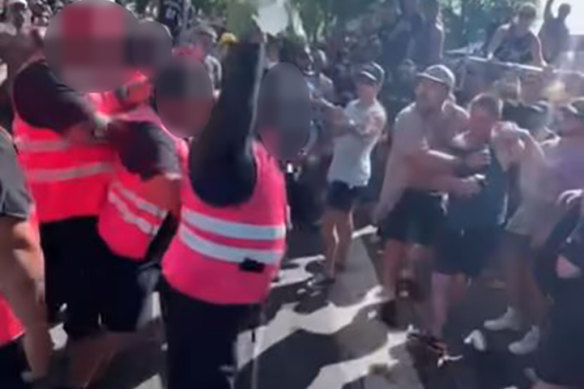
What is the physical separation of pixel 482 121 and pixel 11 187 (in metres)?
3.07

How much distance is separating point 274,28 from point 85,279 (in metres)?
1.56

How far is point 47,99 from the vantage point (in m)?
3.25

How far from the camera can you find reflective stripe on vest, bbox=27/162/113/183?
11.4 feet

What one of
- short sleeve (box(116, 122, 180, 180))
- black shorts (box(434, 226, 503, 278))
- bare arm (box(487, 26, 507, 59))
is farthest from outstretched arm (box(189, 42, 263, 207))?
bare arm (box(487, 26, 507, 59))

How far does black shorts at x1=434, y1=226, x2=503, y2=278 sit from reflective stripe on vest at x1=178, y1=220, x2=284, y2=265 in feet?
7.18

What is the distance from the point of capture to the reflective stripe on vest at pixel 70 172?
3471 mm

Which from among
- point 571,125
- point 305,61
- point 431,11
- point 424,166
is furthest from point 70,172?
point 431,11

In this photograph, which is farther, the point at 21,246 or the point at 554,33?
the point at 554,33

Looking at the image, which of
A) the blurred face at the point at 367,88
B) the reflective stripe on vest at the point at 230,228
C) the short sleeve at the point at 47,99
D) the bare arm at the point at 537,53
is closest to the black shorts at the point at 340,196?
the blurred face at the point at 367,88

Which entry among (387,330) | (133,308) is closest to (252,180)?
(133,308)

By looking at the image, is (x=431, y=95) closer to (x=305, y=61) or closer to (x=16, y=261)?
(x=305, y=61)

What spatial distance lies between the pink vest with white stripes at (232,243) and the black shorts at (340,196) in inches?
124

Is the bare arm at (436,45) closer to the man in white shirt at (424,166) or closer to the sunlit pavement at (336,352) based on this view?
the sunlit pavement at (336,352)

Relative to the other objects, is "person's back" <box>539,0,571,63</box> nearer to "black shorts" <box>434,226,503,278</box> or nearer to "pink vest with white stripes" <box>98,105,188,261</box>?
"black shorts" <box>434,226,503,278</box>
